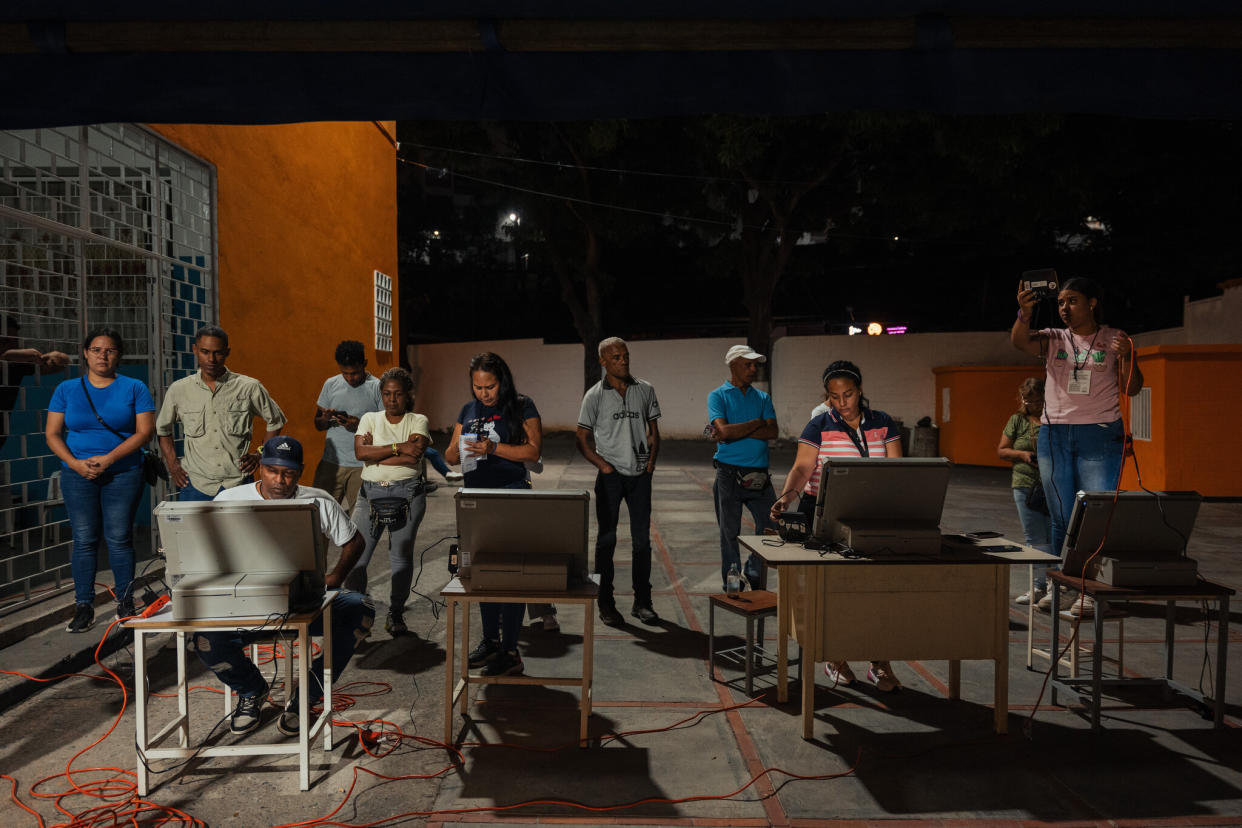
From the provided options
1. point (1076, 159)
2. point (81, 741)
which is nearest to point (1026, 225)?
point (1076, 159)

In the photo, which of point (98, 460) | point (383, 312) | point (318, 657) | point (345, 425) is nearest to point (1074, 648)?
point (318, 657)

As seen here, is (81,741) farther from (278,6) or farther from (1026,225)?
(1026,225)

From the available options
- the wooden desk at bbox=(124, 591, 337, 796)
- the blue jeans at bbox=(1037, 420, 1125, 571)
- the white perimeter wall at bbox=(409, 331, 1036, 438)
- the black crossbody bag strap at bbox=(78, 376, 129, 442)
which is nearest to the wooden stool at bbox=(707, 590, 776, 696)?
the blue jeans at bbox=(1037, 420, 1125, 571)

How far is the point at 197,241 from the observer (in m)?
7.02

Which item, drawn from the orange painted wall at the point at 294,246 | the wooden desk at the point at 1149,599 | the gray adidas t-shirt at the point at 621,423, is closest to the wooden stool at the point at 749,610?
the gray adidas t-shirt at the point at 621,423

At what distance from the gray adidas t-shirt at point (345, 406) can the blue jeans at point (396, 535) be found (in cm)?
81

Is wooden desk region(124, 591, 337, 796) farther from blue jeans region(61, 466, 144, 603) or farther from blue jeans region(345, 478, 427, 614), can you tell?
blue jeans region(61, 466, 144, 603)

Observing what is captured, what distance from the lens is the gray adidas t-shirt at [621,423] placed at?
4996 millimetres

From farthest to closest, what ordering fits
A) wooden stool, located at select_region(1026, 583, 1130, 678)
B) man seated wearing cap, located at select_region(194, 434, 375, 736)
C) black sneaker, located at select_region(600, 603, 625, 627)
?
black sneaker, located at select_region(600, 603, 625, 627)
wooden stool, located at select_region(1026, 583, 1130, 678)
man seated wearing cap, located at select_region(194, 434, 375, 736)

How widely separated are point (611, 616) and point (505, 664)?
1.29 meters

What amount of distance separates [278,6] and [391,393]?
2.87 meters

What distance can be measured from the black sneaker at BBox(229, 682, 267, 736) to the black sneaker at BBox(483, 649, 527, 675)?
1.04 m

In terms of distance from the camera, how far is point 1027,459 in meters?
5.69

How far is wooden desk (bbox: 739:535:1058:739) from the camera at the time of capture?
345 centimetres
